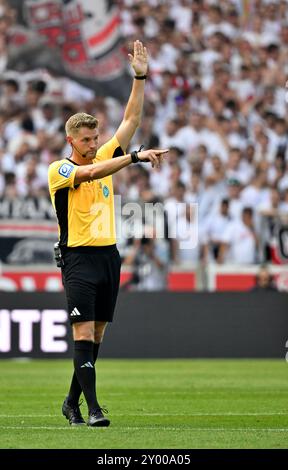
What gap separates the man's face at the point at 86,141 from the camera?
10367 mm

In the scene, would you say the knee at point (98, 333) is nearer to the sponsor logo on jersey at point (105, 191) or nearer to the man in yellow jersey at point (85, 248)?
the man in yellow jersey at point (85, 248)

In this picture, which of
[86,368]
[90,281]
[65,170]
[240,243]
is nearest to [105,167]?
[65,170]

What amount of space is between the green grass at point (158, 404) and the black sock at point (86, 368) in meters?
Result: 0.31

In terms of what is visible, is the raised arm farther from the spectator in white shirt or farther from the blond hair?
the spectator in white shirt

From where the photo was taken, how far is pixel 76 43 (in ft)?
78.7

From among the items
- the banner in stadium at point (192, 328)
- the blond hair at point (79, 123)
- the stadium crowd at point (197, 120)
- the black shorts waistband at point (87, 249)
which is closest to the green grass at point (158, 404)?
the banner in stadium at point (192, 328)

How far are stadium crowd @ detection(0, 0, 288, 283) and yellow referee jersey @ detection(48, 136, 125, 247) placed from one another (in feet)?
30.5

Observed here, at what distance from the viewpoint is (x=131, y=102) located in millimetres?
10922

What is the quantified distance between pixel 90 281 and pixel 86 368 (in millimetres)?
712

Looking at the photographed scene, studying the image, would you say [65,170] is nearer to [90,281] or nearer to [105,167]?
[105,167]

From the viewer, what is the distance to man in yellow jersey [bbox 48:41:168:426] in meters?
10.3
